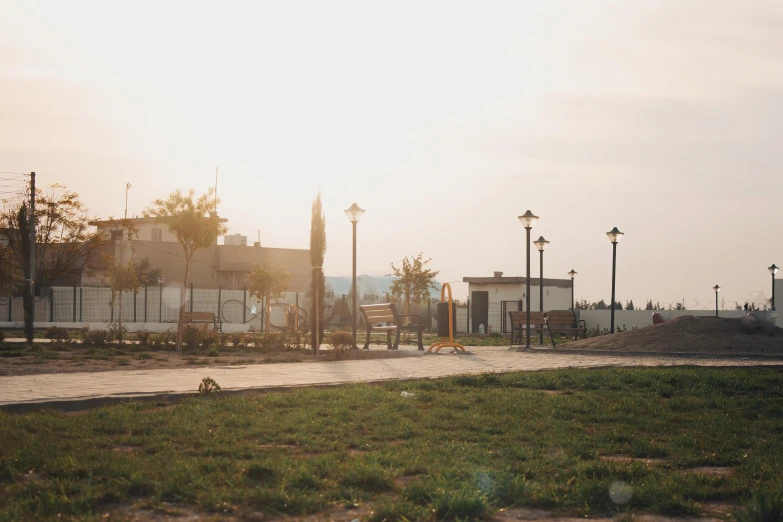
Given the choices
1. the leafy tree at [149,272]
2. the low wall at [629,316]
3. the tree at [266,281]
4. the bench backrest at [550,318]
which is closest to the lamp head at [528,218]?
the bench backrest at [550,318]

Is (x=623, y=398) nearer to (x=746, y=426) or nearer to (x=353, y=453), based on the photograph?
(x=746, y=426)

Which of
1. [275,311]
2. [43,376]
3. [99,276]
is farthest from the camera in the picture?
[99,276]

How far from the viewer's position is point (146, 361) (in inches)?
543

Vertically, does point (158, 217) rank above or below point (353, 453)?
above

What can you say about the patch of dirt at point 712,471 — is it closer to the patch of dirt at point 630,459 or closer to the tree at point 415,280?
the patch of dirt at point 630,459

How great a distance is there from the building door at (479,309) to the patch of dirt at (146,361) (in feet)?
73.5

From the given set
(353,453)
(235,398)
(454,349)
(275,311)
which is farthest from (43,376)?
(275,311)

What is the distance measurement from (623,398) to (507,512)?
4.52m

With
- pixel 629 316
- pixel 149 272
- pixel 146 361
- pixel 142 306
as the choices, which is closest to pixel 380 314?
pixel 146 361

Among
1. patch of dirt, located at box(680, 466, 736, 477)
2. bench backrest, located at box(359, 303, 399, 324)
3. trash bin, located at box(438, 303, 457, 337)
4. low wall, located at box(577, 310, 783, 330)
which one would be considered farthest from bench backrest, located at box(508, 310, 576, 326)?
low wall, located at box(577, 310, 783, 330)

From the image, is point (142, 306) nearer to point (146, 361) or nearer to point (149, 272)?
point (149, 272)

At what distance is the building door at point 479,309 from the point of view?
3862 cm

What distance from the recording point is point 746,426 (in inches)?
260

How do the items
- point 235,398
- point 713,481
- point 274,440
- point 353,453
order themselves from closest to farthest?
1. point 713,481
2. point 353,453
3. point 274,440
4. point 235,398
